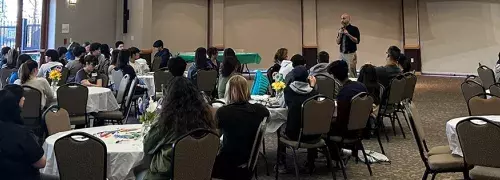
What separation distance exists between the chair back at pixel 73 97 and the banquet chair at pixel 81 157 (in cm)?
294

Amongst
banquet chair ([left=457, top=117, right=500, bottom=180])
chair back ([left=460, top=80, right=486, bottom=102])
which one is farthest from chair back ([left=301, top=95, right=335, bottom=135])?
chair back ([left=460, top=80, right=486, bottom=102])

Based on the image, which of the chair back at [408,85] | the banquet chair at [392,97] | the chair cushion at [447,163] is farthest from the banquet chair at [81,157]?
the chair back at [408,85]

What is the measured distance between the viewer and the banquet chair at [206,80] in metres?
7.67

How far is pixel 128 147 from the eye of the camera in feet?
10.9

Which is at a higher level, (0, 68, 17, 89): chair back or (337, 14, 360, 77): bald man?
(337, 14, 360, 77): bald man

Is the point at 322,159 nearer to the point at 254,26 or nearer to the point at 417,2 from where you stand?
the point at 254,26

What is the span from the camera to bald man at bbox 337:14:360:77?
9203 mm

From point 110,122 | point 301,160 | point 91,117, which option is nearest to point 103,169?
point 301,160

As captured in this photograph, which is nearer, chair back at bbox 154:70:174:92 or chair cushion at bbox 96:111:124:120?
chair cushion at bbox 96:111:124:120

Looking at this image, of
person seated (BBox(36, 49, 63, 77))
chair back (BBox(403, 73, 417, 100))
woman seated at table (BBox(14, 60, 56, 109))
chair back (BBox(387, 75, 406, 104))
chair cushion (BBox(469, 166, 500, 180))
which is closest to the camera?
chair cushion (BBox(469, 166, 500, 180))

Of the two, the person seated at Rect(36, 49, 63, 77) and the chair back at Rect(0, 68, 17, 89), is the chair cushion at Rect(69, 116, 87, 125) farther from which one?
the chair back at Rect(0, 68, 17, 89)

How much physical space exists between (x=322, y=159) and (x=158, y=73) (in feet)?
11.5

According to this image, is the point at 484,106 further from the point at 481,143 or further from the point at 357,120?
the point at 481,143

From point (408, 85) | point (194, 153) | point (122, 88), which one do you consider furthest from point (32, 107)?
point (408, 85)
